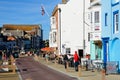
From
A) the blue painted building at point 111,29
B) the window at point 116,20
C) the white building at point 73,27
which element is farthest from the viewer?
the white building at point 73,27

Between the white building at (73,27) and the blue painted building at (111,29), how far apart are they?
77.5ft

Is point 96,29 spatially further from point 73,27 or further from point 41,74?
point 73,27

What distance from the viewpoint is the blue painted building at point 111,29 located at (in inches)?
1432

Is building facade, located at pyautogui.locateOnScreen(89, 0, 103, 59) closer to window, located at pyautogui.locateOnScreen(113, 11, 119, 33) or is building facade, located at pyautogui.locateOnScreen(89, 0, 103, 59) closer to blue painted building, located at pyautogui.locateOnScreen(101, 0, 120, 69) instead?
blue painted building, located at pyautogui.locateOnScreen(101, 0, 120, 69)

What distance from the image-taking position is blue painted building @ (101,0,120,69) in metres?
36.4

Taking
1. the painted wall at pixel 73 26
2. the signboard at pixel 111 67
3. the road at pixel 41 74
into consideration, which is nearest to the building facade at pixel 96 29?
the road at pixel 41 74

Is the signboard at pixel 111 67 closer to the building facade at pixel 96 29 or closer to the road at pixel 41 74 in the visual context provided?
the road at pixel 41 74

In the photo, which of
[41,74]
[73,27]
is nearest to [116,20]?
[41,74]

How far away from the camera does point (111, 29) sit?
37.8 meters

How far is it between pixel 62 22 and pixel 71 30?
9.85 m

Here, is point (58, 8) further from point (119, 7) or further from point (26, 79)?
point (26, 79)

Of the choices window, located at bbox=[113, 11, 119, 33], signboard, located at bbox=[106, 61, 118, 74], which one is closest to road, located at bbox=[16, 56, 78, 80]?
signboard, located at bbox=[106, 61, 118, 74]

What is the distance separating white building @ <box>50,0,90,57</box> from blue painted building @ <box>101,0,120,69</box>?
23617mm

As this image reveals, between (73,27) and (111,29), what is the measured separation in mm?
31219
